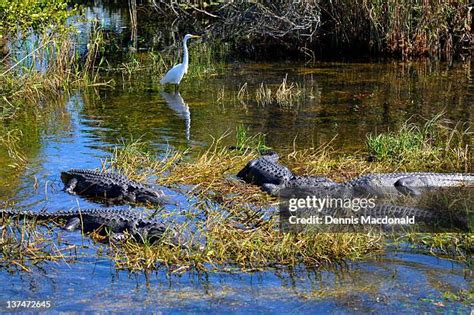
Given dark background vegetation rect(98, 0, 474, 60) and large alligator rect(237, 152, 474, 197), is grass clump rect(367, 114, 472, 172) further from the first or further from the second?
dark background vegetation rect(98, 0, 474, 60)

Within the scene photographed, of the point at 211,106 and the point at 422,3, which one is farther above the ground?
the point at 422,3

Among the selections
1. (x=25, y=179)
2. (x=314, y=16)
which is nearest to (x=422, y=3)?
(x=314, y=16)

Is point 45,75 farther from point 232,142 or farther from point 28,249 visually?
point 28,249

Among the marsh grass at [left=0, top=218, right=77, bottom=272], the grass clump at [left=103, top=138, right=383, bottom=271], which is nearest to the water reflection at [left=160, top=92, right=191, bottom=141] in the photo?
the grass clump at [left=103, top=138, right=383, bottom=271]

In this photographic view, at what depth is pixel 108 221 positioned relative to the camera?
247 inches

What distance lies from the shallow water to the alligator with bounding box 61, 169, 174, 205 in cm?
15

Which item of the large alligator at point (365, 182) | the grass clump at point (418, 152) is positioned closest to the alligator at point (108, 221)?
the large alligator at point (365, 182)

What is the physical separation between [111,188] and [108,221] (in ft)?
3.42

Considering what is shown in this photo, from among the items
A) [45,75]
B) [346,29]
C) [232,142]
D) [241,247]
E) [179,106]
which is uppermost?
[346,29]

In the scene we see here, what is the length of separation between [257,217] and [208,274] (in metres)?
0.97

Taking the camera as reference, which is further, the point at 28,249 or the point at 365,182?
the point at 365,182

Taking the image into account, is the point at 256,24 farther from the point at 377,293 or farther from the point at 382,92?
the point at 377,293

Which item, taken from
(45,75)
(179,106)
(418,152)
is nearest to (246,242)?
(418,152)

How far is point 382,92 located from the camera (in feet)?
40.6
